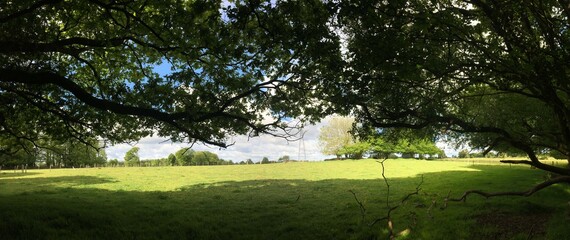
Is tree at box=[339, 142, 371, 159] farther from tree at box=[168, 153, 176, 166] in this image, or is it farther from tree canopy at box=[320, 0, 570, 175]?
tree canopy at box=[320, 0, 570, 175]

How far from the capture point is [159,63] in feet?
66.6

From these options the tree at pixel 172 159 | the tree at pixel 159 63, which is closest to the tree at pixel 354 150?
the tree at pixel 172 159

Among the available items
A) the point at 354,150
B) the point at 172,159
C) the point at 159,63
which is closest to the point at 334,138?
the point at 354,150

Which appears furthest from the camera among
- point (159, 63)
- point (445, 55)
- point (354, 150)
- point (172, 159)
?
point (172, 159)

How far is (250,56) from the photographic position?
51.2 feet

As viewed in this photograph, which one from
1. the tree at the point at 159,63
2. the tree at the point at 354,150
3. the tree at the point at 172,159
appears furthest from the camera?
the tree at the point at 172,159

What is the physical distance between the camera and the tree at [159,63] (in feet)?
40.9

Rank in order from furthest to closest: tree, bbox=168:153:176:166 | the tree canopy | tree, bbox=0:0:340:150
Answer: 1. tree, bbox=168:153:176:166
2. tree, bbox=0:0:340:150
3. the tree canopy

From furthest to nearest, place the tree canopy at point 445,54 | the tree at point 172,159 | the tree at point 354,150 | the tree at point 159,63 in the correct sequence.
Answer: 1. the tree at point 172,159
2. the tree at point 354,150
3. the tree at point 159,63
4. the tree canopy at point 445,54

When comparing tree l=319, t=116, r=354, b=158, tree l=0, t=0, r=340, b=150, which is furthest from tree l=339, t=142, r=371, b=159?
tree l=0, t=0, r=340, b=150

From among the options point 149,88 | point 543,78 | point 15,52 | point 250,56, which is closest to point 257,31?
point 250,56

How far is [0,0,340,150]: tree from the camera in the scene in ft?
40.9

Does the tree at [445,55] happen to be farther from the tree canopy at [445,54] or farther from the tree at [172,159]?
the tree at [172,159]

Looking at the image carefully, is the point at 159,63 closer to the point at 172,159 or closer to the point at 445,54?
the point at 445,54
